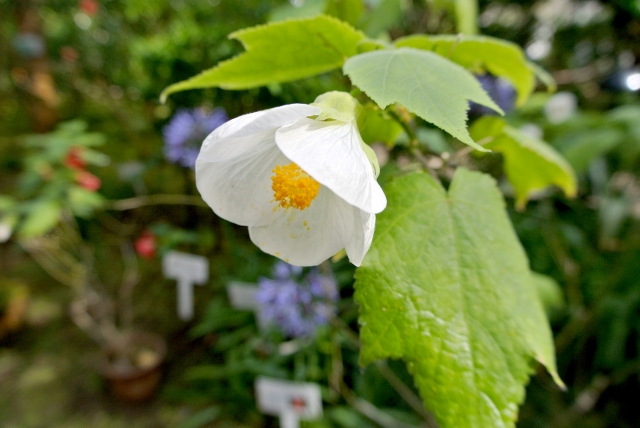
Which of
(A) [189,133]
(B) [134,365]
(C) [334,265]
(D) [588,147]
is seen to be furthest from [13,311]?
(D) [588,147]

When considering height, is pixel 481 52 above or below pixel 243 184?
above

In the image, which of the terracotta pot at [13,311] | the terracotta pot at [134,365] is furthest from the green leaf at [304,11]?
→ the terracotta pot at [13,311]

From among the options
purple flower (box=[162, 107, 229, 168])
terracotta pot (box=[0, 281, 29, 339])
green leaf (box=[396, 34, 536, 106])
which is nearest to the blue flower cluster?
purple flower (box=[162, 107, 229, 168])

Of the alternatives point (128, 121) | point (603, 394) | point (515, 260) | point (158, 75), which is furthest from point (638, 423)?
point (128, 121)

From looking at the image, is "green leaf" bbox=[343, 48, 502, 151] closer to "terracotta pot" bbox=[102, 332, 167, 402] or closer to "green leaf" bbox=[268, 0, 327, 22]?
"green leaf" bbox=[268, 0, 327, 22]

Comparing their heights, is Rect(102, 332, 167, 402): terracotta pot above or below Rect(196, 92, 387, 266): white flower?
below

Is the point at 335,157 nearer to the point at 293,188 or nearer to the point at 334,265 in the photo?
the point at 293,188

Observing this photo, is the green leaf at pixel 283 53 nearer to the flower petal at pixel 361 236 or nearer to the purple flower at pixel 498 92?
the flower petal at pixel 361 236
